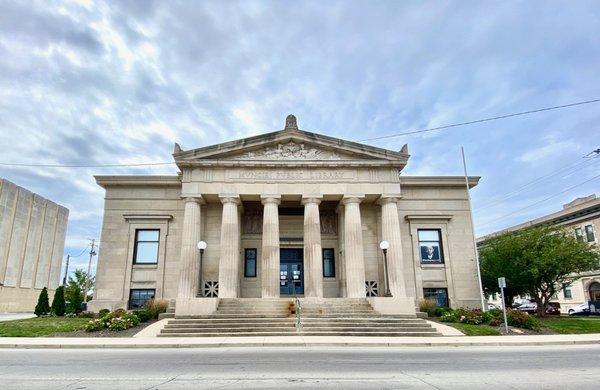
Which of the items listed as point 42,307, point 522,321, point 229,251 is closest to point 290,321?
point 229,251

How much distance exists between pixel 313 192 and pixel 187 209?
8079 mm

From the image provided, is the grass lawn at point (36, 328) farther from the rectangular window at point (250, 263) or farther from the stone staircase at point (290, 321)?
the rectangular window at point (250, 263)

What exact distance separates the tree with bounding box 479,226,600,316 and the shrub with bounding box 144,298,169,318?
Result: 22.2m

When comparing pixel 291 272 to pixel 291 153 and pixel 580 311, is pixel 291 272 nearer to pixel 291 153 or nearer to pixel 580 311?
pixel 291 153

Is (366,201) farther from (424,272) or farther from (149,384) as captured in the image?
(149,384)

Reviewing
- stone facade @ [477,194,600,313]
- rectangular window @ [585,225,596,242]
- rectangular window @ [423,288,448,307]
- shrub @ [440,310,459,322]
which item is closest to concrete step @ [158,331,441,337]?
shrub @ [440,310,459,322]

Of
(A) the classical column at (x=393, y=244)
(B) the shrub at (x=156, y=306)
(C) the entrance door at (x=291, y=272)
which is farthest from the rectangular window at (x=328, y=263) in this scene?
(B) the shrub at (x=156, y=306)

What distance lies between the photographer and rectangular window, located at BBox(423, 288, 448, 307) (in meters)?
28.4

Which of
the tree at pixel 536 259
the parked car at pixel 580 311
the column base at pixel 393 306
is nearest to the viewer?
the column base at pixel 393 306

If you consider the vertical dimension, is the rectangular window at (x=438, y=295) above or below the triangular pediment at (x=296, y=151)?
below

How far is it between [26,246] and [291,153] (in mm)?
30957

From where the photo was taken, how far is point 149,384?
7.84 meters

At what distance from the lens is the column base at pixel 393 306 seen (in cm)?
2227

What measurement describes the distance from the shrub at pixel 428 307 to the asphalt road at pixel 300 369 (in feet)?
35.6
